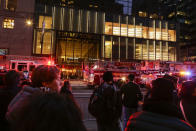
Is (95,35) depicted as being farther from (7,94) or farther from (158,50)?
(7,94)

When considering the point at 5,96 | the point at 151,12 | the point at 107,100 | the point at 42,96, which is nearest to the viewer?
the point at 42,96

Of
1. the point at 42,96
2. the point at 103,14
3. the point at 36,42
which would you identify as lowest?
the point at 42,96

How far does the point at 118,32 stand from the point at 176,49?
1584cm

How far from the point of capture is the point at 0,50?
2697cm

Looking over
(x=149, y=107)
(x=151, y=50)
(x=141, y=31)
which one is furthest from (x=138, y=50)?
(x=149, y=107)

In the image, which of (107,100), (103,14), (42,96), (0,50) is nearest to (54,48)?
(0,50)

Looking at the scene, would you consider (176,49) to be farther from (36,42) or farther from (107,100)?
(107,100)

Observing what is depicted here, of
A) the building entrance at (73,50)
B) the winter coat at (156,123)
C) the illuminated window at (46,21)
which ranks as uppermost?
the illuminated window at (46,21)

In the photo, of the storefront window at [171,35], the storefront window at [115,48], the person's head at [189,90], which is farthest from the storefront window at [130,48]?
the person's head at [189,90]

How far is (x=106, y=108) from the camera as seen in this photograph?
147 inches

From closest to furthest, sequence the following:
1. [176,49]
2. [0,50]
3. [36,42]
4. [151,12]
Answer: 1. [0,50]
2. [36,42]
3. [176,49]
4. [151,12]

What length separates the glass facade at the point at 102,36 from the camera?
100 ft

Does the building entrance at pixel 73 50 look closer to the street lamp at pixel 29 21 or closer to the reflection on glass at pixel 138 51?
the street lamp at pixel 29 21

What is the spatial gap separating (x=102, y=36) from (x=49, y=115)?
33.2 m
